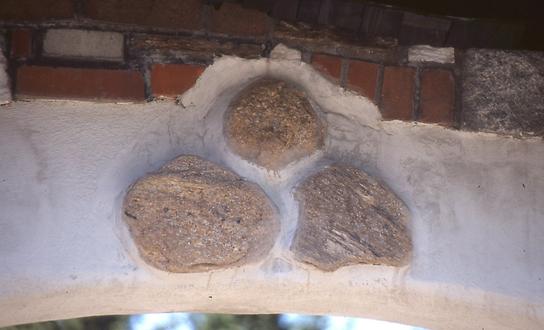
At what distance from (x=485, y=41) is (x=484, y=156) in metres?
0.21

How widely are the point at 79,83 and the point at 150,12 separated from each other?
0.17 metres

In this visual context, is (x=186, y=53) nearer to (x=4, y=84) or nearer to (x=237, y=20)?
(x=237, y=20)

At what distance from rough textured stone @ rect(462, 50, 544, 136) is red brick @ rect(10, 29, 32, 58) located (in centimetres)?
77

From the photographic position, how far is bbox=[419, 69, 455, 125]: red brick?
4.91 feet

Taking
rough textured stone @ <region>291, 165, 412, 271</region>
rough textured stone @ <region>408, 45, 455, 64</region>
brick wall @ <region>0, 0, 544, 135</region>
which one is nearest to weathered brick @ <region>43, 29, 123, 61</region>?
brick wall @ <region>0, 0, 544, 135</region>

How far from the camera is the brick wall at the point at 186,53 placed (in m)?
1.38

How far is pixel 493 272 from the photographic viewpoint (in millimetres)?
1479

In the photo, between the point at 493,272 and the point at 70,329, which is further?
the point at 70,329

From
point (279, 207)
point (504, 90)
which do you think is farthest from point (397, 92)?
point (279, 207)

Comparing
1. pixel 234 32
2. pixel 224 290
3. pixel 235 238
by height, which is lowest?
pixel 224 290

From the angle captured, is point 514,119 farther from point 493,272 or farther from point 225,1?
point 225,1

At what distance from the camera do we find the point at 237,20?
4.70ft

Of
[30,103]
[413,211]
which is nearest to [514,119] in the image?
[413,211]

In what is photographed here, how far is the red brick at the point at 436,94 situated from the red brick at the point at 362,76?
0.30 feet
